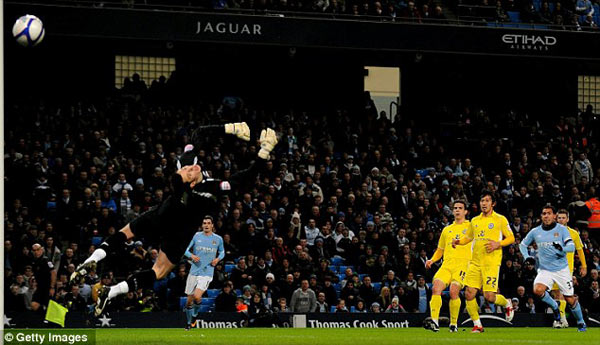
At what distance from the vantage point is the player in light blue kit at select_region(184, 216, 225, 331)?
21.5 meters

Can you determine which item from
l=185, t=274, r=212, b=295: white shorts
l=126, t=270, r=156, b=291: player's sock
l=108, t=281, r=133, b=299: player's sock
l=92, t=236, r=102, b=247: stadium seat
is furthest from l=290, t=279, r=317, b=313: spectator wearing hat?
l=108, t=281, r=133, b=299: player's sock

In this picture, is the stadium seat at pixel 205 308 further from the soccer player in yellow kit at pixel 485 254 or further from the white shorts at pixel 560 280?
the white shorts at pixel 560 280

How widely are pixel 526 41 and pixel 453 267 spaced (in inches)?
497

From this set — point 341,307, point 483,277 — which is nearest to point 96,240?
point 341,307

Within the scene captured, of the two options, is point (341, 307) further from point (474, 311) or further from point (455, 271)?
point (455, 271)

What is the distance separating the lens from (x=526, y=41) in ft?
99.1

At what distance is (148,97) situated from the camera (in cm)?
3136

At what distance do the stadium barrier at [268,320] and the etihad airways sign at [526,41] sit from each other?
26.3 feet

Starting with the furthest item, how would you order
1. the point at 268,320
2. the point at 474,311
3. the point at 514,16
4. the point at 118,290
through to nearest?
the point at 514,16 → the point at 268,320 → the point at 474,311 → the point at 118,290

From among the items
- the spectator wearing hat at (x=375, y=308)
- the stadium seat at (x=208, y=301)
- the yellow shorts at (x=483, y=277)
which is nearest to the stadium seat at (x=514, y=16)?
the spectator wearing hat at (x=375, y=308)

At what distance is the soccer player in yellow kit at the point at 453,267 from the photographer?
18906 mm

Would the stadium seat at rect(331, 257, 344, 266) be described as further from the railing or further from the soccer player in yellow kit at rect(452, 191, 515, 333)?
the soccer player in yellow kit at rect(452, 191, 515, 333)

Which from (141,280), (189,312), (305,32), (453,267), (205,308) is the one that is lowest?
(205,308)

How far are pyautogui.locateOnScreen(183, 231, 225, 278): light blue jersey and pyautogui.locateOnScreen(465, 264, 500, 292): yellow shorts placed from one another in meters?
4.97
